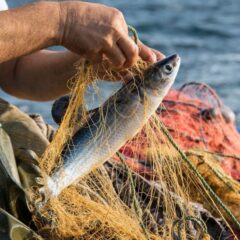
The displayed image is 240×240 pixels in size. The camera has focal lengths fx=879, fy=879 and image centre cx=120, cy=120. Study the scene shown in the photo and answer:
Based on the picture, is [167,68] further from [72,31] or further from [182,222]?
[182,222]

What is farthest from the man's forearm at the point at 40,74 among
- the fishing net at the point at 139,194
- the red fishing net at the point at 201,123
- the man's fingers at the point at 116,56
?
the red fishing net at the point at 201,123

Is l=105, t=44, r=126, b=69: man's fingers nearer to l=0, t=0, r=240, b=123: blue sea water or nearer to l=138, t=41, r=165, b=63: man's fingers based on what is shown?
l=138, t=41, r=165, b=63: man's fingers

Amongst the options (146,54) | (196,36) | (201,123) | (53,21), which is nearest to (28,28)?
(53,21)

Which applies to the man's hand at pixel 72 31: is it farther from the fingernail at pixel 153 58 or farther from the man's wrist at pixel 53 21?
the fingernail at pixel 153 58

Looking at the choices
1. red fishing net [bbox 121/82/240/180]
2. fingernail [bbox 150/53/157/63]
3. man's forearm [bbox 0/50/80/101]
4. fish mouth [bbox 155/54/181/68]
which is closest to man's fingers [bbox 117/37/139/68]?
fish mouth [bbox 155/54/181/68]

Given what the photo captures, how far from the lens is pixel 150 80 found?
13.5ft

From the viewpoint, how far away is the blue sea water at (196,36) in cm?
1120

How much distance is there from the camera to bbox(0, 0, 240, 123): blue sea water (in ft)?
36.7

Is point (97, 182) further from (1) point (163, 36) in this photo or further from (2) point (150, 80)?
(1) point (163, 36)

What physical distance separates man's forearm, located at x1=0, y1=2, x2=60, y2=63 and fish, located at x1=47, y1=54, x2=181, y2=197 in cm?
42

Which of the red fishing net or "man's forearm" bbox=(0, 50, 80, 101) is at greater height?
"man's forearm" bbox=(0, 50, 80, 101)

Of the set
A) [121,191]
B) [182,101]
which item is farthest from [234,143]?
[121,191]

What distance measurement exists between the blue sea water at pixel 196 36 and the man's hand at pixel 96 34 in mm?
5142

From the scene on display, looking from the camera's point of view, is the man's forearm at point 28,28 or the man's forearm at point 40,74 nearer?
the man's forearm at point 28,28
